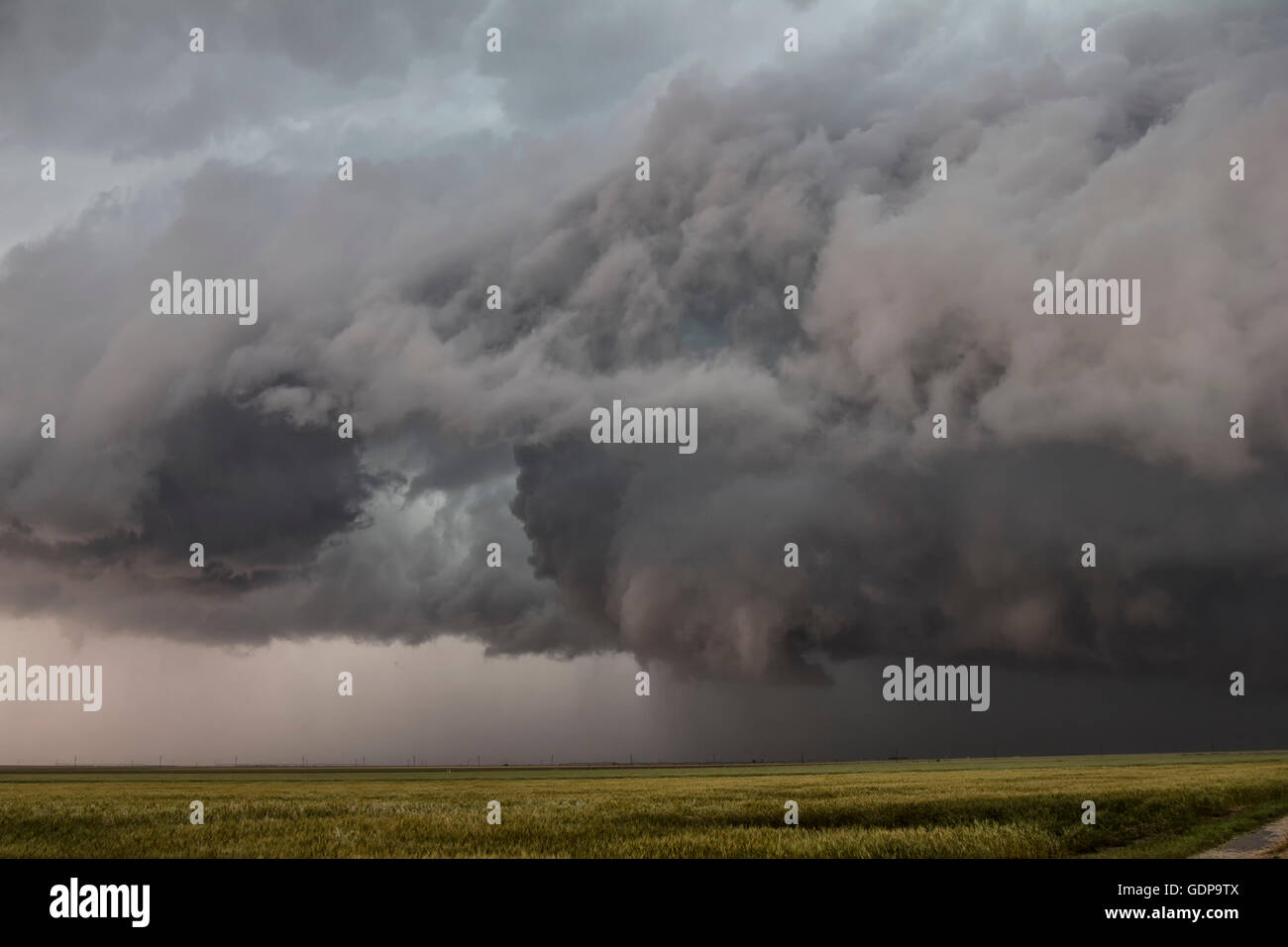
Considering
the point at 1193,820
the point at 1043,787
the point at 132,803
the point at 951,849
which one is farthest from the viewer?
the point at 1043,787

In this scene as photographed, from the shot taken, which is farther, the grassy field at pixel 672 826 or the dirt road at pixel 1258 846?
the dirt road at pixel 1258 846

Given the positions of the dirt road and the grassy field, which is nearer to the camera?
the grassy field

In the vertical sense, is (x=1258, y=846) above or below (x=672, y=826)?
below

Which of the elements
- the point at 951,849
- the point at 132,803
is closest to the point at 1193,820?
the point at 951,849

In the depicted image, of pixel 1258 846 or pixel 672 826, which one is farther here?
pixel 672 826
